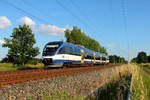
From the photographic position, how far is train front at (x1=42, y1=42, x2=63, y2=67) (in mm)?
20600

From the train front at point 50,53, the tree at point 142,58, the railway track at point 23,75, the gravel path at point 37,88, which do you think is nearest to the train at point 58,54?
the train front at point 50,53

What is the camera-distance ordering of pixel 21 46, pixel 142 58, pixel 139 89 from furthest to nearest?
pixel 142 58 → pixel 21 46 → pixel 139 89

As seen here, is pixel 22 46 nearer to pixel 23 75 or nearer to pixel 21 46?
pixel 21 46

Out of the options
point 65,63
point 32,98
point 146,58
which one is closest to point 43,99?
point 32,98

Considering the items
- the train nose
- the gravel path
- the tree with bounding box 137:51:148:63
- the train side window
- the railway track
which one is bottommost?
the gravel path

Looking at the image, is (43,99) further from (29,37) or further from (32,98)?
(29,37)

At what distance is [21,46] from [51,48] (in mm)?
27046

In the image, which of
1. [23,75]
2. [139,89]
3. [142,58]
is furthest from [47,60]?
[142,58]

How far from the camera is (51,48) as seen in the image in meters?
21.5

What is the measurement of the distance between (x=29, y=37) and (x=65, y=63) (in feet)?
88.6

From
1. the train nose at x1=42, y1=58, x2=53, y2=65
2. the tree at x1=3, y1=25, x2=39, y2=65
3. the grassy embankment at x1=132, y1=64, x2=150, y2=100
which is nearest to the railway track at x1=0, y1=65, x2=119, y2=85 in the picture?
the train nose at x1=42, y1=58, x2=53, y2=65

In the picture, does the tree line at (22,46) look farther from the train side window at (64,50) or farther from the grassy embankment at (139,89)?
the grassy embankment at (139,89)

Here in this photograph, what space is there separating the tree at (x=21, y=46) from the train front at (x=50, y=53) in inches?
936

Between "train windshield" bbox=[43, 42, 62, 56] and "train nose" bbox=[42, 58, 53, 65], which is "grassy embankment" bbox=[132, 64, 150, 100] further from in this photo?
"train windshield" bbox=[43, 42, 62, 56]
